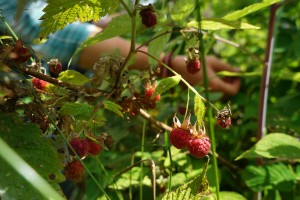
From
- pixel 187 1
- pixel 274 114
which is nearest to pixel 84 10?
pixel 187 1

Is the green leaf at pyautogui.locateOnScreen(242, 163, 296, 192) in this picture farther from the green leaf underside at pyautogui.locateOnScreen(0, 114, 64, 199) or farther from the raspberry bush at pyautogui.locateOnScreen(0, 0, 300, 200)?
the green leaf underside at pyautogui.locateOnScreen(0, 114, 64, 199)

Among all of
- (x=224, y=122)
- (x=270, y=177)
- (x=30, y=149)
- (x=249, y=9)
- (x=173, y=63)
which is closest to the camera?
(x=30, y=149)

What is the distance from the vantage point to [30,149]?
0.59 m

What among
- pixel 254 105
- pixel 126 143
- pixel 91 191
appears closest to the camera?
pixel 91 191

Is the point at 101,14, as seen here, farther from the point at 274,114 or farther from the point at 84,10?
the point at 274,114

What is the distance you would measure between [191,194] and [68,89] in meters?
0.24

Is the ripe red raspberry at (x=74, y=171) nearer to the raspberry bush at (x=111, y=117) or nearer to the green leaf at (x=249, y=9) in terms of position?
the raspberry bush at (x=111, y=117)

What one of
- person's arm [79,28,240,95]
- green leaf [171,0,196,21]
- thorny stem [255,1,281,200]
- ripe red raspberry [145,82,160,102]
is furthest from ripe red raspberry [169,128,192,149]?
person's arm [79,28,240,95]

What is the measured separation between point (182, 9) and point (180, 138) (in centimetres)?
34

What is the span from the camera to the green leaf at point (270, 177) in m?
1.04

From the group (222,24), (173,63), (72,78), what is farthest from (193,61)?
(173,63)

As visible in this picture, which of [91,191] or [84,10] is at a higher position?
[84,10]

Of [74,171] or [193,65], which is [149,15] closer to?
[193,65]

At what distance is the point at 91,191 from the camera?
39.7 inches
